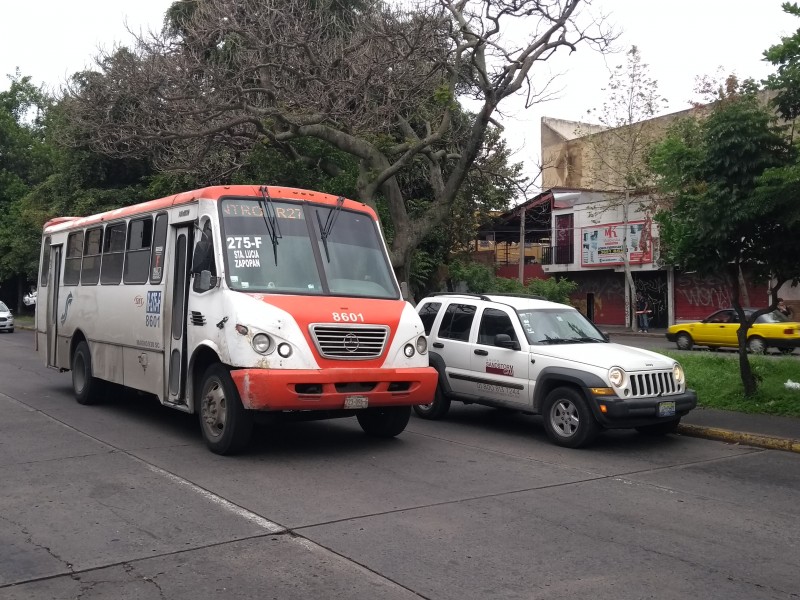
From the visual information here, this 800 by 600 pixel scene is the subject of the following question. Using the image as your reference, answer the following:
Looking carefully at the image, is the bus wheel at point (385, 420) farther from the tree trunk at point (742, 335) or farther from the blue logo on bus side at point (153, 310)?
the tree trunk at point (742, 335)

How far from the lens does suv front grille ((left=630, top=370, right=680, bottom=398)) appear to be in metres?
9.55

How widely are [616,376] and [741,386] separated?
4693 millimetres

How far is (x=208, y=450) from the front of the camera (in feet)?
29.2

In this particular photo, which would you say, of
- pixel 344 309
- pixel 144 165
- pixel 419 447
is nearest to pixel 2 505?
pixel 344 309

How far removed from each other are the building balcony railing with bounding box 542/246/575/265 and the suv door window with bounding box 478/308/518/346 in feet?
113

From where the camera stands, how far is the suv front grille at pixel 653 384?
955 cm

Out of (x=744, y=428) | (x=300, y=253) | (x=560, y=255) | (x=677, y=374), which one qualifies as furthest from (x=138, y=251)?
(x=560, y=255)

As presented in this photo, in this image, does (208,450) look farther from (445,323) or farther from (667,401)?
(667,401)

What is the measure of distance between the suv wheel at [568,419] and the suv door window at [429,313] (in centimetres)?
284

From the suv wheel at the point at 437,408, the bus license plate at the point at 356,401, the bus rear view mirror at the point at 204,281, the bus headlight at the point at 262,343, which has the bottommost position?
the suv wheel at the point at 437,408

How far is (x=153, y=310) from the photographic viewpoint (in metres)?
10.3

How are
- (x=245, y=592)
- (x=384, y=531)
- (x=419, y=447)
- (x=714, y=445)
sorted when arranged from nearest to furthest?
(x=245, y=592) → (x=384, y=531) → (x=419, y=447) → (x=714, y=445)

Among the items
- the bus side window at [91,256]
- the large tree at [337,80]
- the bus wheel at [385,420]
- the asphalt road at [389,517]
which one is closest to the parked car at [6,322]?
the large tree at [337,80]

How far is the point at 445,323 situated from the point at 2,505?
22.5ft
